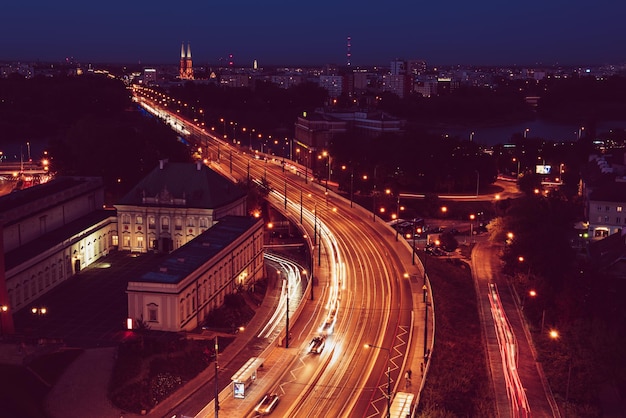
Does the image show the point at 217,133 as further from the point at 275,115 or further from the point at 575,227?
the point at 575,227

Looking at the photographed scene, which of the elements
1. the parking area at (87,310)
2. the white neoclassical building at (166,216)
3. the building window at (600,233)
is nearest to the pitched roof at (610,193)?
the building window at (600,233)

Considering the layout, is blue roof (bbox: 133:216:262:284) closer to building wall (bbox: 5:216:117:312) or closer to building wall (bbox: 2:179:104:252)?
building wall (bbox: 5:216:117:312)

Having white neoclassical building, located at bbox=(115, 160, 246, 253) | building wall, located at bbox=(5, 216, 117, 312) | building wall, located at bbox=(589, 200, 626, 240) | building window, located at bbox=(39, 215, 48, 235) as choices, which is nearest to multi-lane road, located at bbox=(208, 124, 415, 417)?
white neoclassical building, located at bbox=(115, 160, 246, 253)

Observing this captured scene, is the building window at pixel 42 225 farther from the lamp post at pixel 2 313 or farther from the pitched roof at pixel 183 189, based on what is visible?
the lamp post at pixel 2 313

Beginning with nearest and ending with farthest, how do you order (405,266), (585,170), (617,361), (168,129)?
1. (617,361)
2. (405,266)
3. (585,170)
4. (168,129)

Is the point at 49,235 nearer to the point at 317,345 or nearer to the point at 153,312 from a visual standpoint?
the point at 153,312

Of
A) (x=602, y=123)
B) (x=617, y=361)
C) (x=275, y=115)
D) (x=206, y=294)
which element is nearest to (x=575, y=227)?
(x=617, y=361)
